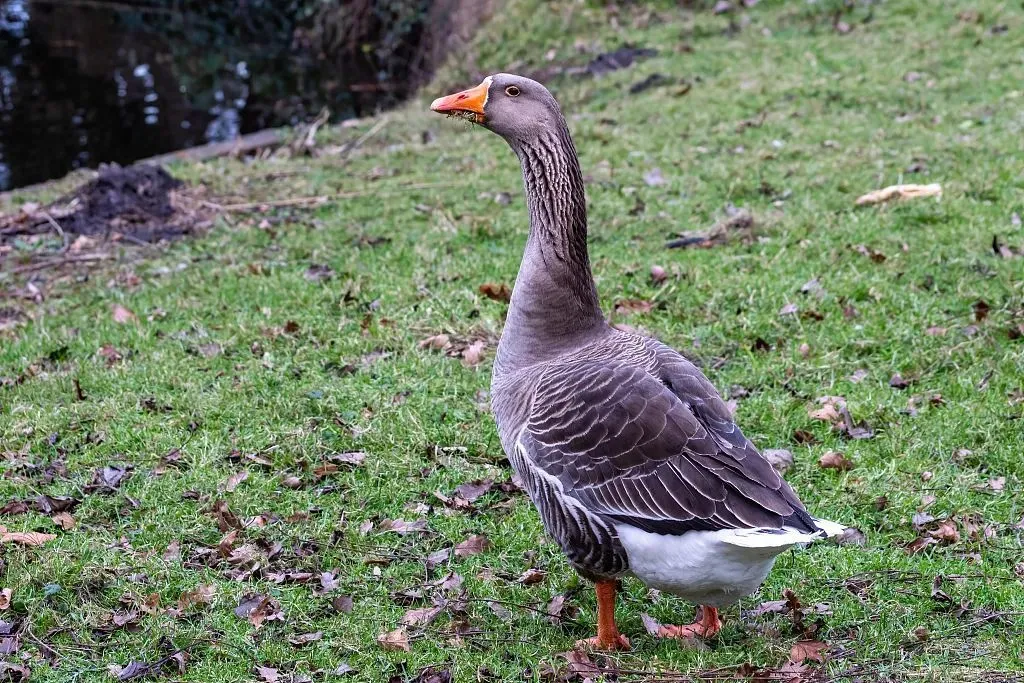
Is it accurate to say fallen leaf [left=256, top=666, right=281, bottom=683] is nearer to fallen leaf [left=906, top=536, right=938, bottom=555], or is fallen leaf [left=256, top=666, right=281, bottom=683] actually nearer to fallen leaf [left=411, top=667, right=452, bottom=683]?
fallen leaf [left=411, top=667, right=452, bottom=683]

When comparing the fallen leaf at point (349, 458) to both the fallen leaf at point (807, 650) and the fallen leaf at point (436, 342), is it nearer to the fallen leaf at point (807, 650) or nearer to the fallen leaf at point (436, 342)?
the fallen leaf at point (436, 342)

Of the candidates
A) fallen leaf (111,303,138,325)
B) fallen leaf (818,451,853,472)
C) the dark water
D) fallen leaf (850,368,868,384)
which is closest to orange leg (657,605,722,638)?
fallen leaf (818,451,853,472)

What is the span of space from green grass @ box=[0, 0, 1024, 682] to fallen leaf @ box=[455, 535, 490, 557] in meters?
0.10

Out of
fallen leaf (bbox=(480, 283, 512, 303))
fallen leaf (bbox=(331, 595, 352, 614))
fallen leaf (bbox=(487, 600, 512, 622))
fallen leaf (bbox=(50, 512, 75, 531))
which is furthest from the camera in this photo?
fallen leaf (bbox=(480, 283, 512, 303))

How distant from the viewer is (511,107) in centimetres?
459

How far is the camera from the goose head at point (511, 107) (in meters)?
4.55

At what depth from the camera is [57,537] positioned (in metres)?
5.30

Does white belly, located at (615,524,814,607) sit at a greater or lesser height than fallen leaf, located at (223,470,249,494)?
greater

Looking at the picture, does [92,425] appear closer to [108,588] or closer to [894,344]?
[108,588]

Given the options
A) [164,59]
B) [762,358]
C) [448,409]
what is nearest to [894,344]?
[762,358]

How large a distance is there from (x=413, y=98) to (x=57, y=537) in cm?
1402

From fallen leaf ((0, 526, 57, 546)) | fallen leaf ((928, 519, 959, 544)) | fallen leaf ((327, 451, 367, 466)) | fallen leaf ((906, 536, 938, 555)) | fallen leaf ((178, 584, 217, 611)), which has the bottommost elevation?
fallen leaf ((0, 526, 57, 546))

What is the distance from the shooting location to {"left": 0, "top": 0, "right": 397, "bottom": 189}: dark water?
16.8m

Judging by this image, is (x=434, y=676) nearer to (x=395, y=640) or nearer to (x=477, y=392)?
(x=395, y=640)
